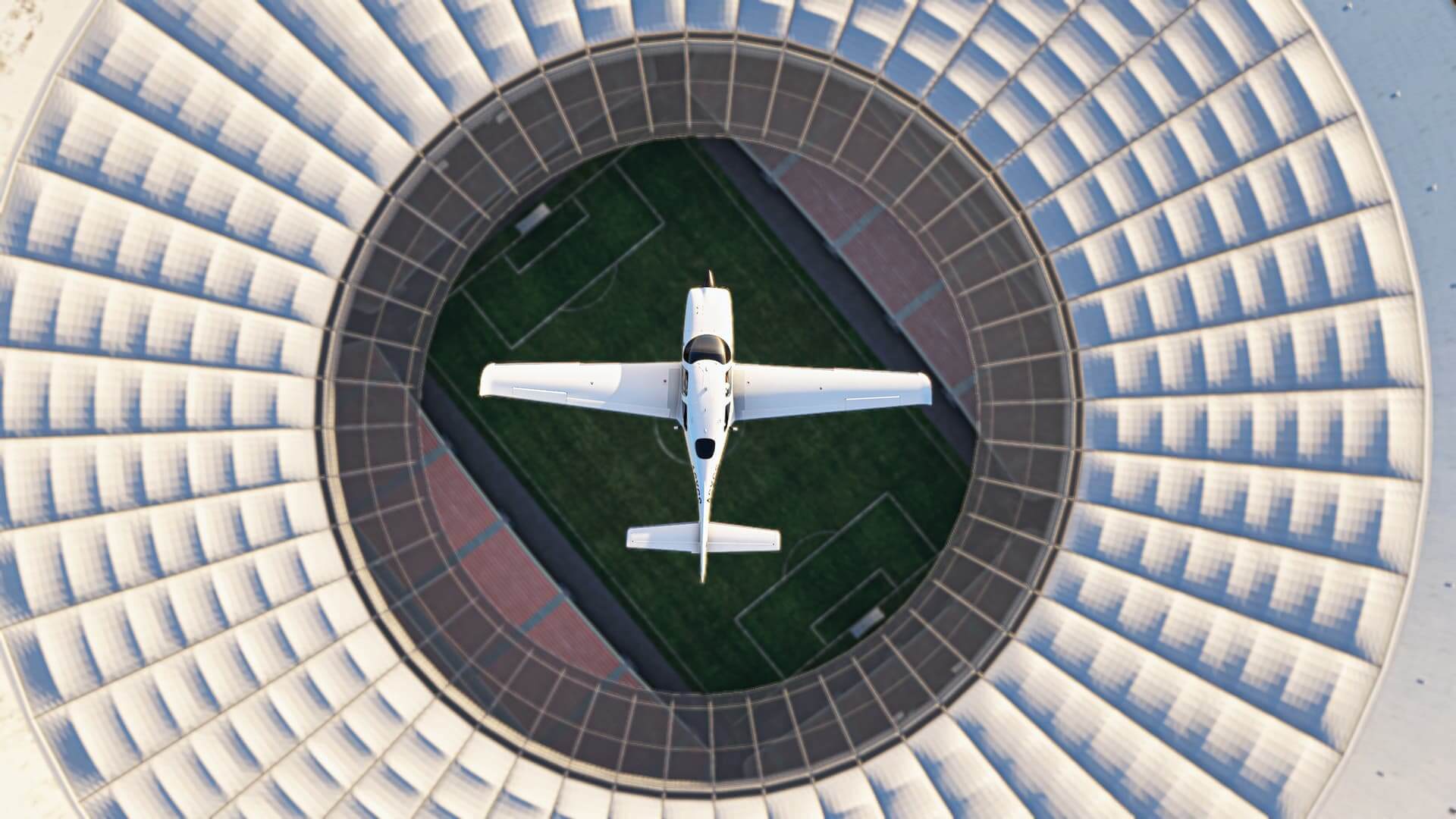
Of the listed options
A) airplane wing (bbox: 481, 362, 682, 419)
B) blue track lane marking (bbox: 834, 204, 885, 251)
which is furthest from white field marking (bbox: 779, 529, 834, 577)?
blue track lane marking (bbox: 834, 204, 885, 251)

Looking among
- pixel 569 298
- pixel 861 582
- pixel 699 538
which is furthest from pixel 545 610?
pixel 861 582

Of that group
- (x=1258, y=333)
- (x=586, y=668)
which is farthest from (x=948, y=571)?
(x=586, y=668)

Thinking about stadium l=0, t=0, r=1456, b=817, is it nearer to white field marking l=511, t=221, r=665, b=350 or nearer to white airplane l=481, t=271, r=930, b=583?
white airplane l=481, t=271, r=930, b=583

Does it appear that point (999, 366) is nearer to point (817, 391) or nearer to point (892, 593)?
point (817, 391)

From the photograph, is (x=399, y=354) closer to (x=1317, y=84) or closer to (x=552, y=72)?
(x=552, y=72)

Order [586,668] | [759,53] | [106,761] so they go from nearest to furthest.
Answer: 1. [106,761]
2. [759,53]
3. [586,668]

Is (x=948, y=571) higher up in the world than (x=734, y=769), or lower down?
higher up

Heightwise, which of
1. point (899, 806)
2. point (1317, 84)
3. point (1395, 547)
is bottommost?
point (899, 806)
